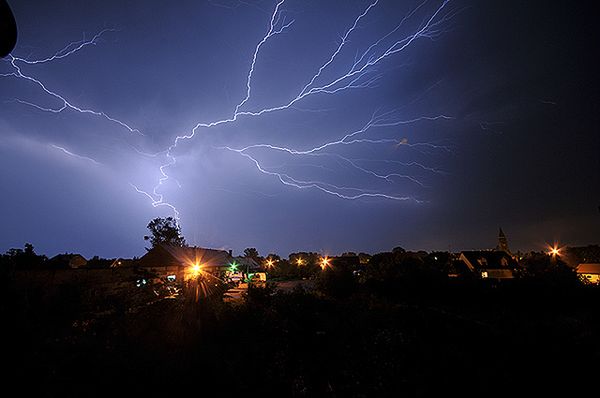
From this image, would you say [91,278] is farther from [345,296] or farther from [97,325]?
[345,296]

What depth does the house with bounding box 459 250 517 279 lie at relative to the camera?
37844mm

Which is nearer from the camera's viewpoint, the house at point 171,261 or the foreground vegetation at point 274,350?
the foreground vegetation at point 274,350

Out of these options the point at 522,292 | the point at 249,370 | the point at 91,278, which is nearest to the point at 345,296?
the point at 522,292

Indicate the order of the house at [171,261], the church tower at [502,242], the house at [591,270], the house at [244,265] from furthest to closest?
the church tower at [502,242] → the house at [244,265] → the house at [591,270] → the house at [171,261]

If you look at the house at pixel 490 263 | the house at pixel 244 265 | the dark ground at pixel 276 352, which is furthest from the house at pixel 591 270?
the house at pixel 244 265

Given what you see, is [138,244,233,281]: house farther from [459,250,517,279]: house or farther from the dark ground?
[459,250,517,279]: house

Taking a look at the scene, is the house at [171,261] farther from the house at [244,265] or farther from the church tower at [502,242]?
the church tower at [502,242]

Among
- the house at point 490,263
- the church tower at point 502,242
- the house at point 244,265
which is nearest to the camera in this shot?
the house at point 490,263

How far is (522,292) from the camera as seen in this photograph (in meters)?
12.2

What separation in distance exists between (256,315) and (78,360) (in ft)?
14.3

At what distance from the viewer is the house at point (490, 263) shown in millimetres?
37844

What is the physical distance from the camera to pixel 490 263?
3975cm

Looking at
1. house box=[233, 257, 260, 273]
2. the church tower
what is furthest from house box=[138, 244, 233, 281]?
the church tower

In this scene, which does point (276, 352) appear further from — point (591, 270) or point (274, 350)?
point (591, 270)
